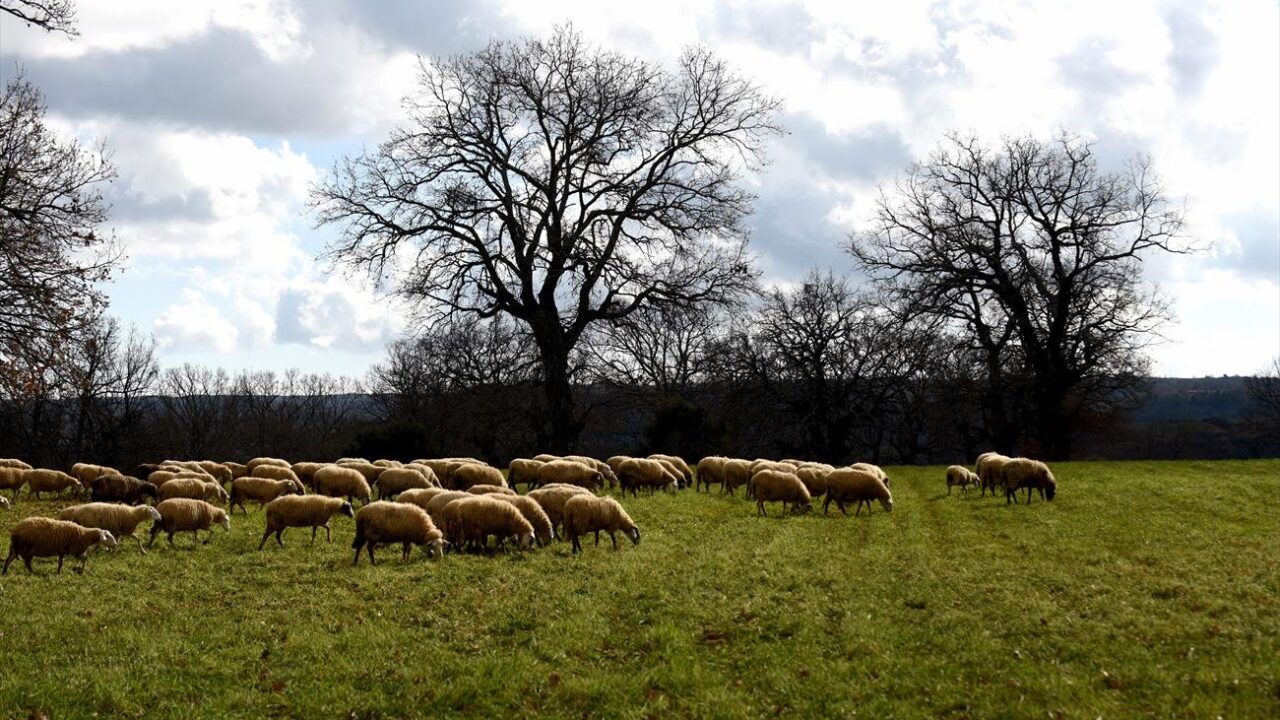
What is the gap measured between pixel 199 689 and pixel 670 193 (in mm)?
32045

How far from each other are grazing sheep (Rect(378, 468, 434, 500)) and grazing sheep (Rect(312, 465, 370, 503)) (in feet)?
1.72

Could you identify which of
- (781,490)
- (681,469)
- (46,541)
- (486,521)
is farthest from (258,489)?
(681,469)

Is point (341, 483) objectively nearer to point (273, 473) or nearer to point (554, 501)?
point (273, 473)

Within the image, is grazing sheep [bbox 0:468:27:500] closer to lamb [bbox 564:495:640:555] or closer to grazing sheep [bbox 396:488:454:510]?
grazing sheep [bbox 396:488:454:510]

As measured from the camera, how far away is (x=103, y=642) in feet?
34.3

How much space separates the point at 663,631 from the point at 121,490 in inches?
676

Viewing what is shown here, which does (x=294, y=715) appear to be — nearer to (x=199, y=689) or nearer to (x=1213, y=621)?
(x=199, y=689)

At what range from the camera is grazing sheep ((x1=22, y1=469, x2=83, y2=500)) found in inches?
969

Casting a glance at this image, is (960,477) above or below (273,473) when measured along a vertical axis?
below

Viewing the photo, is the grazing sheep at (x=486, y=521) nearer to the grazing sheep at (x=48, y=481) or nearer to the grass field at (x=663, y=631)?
the grass field at (x=663, y=631)

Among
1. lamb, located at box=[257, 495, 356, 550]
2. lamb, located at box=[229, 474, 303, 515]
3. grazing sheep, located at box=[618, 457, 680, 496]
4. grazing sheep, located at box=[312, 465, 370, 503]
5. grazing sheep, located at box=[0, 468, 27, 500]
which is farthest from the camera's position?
grazing sheep, located at box=[618, 457, 680, 496]

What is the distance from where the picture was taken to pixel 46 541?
14.5m

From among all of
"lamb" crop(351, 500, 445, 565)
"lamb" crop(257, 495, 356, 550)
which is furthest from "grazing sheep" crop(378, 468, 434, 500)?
"lamb" crop(351, 500, 445, 565)

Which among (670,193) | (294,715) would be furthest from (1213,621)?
(670,193)
